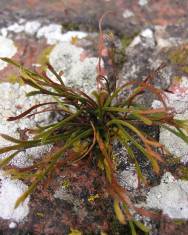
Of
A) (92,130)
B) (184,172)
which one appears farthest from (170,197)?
(92,130)

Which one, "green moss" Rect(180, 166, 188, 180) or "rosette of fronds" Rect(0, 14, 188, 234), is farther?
"green moss" Rect(180, 166, 188, 180)

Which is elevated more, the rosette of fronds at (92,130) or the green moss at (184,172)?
the rosette of fronds at (92,130)

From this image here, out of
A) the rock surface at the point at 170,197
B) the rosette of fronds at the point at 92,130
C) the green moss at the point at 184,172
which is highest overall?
the rosette of fronds at the point at 92,130

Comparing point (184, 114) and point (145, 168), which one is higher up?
point (184, 114)

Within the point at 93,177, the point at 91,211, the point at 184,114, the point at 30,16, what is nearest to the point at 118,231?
the point at 91,211

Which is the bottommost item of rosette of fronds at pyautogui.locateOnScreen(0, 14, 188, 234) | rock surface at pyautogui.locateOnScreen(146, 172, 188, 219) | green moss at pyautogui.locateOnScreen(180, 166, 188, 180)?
rock surface at pyautogui.locateOnScreen(146, 172, 188, 219)

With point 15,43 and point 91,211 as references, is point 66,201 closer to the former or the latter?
point 91,211

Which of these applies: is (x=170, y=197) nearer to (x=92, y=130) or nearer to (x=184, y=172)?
(x=184, y=172)

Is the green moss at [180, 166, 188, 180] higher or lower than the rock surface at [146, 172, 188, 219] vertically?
higher

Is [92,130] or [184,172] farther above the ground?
[92,130]

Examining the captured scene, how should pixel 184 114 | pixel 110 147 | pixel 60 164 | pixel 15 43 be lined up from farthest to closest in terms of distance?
1. pixel 15 43
2. pixel 184 114
3. pixel 110 147
4. pixel 60 164

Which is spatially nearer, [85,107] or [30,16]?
[85,107]
